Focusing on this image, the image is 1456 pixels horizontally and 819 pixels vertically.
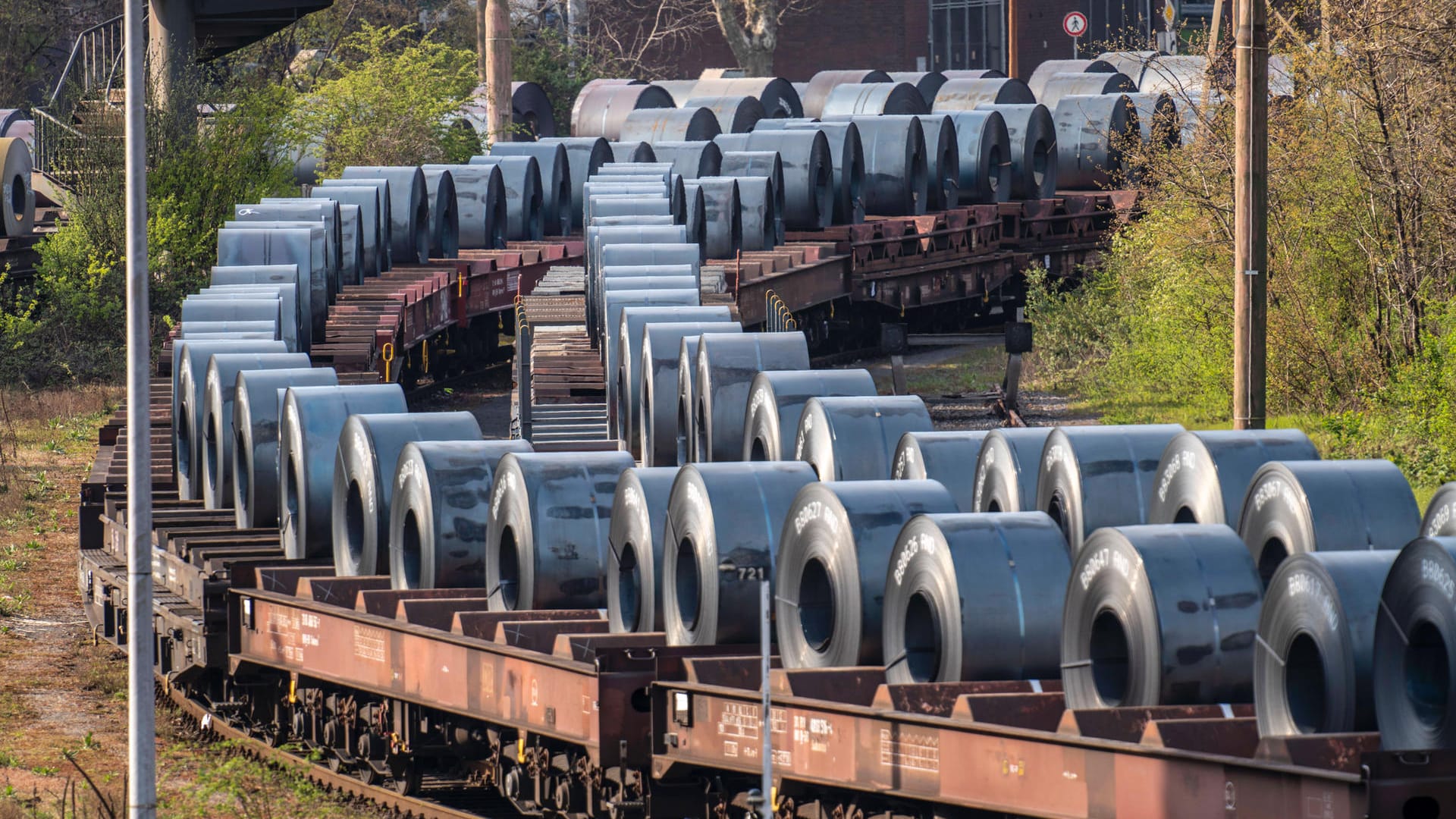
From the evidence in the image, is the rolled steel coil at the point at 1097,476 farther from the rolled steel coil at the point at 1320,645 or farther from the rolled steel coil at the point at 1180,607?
the rolled steel coil at the point at 1320,645

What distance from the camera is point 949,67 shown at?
74938 mm

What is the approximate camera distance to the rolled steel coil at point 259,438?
54.9 feet

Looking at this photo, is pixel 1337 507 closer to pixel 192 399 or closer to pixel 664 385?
pixel 664 385

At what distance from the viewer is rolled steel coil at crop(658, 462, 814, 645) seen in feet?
38.0

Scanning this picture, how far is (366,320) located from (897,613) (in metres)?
18.2

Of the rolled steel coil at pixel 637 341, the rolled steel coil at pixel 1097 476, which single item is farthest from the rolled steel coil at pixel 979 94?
the rolled steel coil at pixel 1097 476

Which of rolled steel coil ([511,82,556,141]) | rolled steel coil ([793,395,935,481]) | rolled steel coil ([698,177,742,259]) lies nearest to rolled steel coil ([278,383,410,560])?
rolled steel coil ([793,395,935,481])

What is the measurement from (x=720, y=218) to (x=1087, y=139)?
34.3ft

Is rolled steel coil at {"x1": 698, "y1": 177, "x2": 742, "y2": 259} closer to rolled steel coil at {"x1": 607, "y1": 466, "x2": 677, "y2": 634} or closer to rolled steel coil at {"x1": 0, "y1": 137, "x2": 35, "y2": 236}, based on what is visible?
rolled steel coil at {"x1": 0, "y1": 137, "x2": 35, "y2": 236}

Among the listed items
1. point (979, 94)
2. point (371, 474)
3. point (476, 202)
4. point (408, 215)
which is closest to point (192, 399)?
point (371, 474)

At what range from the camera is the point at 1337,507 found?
10812 mm

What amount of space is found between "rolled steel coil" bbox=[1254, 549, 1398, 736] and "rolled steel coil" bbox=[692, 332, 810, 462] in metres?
8.95

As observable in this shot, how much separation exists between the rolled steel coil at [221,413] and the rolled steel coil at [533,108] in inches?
1543

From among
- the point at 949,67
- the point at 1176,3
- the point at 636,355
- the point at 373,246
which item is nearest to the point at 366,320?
the point at 373,246
